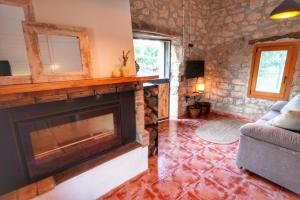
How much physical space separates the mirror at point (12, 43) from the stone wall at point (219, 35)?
1.86 metres

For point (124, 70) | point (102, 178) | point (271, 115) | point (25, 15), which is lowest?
point (102, 178)

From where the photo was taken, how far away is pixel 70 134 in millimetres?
1774

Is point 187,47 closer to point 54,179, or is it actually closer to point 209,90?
point 209,90

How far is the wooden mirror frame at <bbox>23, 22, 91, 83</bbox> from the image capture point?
1361 millimetres

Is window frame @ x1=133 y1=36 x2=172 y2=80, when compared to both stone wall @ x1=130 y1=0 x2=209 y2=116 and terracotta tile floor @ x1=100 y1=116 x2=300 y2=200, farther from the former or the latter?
terracotta tile floor @ x1=100 y1=116 x2=300 y2=200

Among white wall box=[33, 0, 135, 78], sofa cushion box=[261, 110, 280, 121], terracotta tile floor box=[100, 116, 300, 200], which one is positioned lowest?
terracotta tile floor box=[100, 116, 300, 200]

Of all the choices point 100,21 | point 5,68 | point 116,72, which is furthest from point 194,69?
point 5,68

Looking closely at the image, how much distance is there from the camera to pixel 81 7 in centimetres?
160

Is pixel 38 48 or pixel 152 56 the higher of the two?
pixel 152 56

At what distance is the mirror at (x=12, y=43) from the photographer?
1271 millimetres

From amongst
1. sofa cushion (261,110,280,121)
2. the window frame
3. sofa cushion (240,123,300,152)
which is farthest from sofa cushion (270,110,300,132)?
the window frame

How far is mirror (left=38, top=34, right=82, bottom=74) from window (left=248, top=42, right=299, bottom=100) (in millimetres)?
3615

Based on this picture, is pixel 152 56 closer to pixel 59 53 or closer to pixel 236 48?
pixel 236 48

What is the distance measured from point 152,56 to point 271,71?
255 cm
